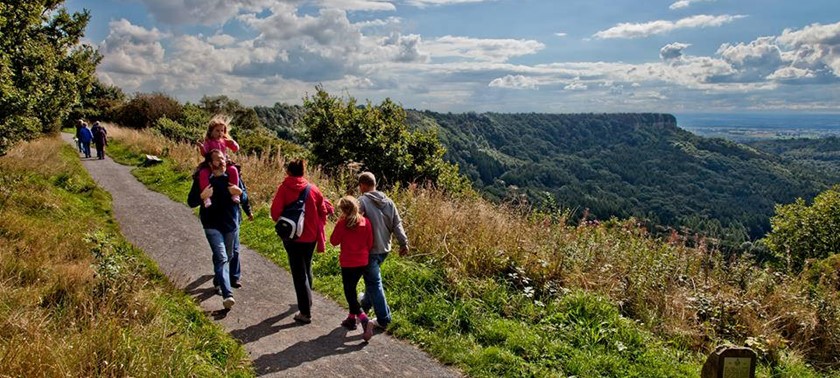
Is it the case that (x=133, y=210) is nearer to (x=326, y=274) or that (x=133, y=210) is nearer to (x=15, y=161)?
(x=15, y=161)

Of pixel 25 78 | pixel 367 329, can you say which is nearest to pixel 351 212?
pixel 367 329

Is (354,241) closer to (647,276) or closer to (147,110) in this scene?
(647,276)

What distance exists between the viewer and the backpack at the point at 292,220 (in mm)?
5586

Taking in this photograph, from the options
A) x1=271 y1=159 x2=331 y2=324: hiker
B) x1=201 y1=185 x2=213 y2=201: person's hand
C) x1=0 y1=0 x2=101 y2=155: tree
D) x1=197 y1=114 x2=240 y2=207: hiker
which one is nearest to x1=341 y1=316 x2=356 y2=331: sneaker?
x1=271 y1=159 x2=331 y2=324: hiker

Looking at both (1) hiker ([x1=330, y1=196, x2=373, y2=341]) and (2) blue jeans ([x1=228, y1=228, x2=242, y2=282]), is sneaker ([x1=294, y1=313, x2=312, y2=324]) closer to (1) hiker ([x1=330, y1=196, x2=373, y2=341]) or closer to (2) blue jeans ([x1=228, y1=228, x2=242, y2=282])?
(1) hiker ([x1=330, y1=196, x2=373, y2=341])

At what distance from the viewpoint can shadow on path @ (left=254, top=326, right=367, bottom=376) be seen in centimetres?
484

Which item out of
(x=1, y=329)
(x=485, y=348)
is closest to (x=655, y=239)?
(x=485, y=348)

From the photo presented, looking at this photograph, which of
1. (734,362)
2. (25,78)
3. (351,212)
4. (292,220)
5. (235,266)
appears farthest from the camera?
(25,78)

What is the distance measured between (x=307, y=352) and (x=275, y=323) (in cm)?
86

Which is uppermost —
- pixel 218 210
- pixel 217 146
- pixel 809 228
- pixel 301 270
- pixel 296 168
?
pixel 217 146

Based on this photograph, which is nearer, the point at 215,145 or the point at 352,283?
the point at 352,283

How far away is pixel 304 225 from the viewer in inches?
225

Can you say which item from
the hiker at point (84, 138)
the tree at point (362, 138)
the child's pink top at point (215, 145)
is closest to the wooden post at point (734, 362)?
the child's pink top at point (215, 145)

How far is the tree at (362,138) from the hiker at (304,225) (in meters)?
12.7
